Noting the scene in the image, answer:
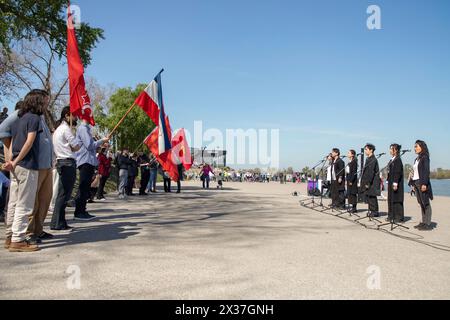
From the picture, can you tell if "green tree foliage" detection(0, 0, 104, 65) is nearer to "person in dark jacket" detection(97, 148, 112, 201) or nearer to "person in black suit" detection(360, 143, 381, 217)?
"person in dark jacket" detection(97, 148, 112, 201)

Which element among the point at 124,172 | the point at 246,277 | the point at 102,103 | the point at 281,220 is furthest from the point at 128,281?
the point at 102,103

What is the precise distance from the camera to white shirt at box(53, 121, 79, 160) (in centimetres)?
687

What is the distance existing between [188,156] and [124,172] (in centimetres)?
654

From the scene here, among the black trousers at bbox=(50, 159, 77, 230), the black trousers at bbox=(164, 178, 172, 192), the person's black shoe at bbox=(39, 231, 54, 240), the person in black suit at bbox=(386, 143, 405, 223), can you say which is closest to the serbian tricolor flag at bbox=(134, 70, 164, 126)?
the black trousers at bbox=(50, 159, 77, 230)

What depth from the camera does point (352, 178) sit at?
12.3 m

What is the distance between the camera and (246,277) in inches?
168

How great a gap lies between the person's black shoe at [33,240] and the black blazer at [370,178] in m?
8.53

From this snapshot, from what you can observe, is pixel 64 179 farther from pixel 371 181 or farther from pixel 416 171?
pixel 371 181

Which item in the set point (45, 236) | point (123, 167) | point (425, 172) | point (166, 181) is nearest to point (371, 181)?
point (425, 172)

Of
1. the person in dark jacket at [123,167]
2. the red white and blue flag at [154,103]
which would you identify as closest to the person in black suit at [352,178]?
the red white and blue flag at [154,103]

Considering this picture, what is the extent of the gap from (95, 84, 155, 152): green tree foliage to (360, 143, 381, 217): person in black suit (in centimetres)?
3113

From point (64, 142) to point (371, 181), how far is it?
8244 mm

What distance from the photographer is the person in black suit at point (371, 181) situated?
35.7 ft
